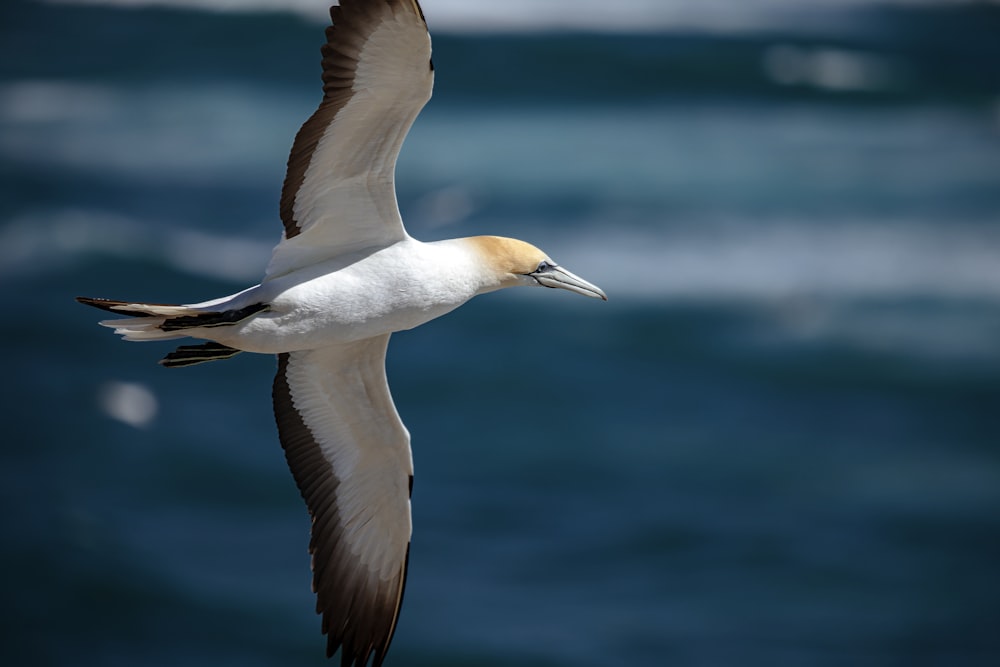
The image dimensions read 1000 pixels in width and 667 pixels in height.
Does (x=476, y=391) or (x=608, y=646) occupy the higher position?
(x=476, y=391)

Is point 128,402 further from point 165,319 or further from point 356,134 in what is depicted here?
point 356,134

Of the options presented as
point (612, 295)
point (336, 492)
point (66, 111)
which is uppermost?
point (66, 111)

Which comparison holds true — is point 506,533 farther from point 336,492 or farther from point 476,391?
point 336,492

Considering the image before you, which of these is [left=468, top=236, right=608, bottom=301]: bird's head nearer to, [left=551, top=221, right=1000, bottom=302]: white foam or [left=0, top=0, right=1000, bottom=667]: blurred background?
[left=0, top=0, right=1000, bottom=667]: blurred background

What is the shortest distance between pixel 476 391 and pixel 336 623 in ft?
71.9

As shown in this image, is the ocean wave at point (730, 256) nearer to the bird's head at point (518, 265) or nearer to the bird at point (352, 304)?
the bird at point (352, 304)

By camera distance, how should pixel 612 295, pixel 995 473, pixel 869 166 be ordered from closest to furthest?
pixel 995 473 → pixel 612 295 → pixel 869 166

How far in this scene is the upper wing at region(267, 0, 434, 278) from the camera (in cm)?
876

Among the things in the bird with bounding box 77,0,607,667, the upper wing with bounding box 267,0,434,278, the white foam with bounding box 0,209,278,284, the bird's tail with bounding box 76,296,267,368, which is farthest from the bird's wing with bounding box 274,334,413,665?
the white foam with bounding box 0,209,278,284

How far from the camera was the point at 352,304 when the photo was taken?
30.8 ft

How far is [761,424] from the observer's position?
106 feet

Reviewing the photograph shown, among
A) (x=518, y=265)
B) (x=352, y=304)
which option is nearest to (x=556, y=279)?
(x=518, y=265)

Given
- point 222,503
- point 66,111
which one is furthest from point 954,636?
point 66,111

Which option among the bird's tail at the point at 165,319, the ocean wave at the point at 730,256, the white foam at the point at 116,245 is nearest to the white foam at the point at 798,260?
the ocean wave at the point at 730,256
